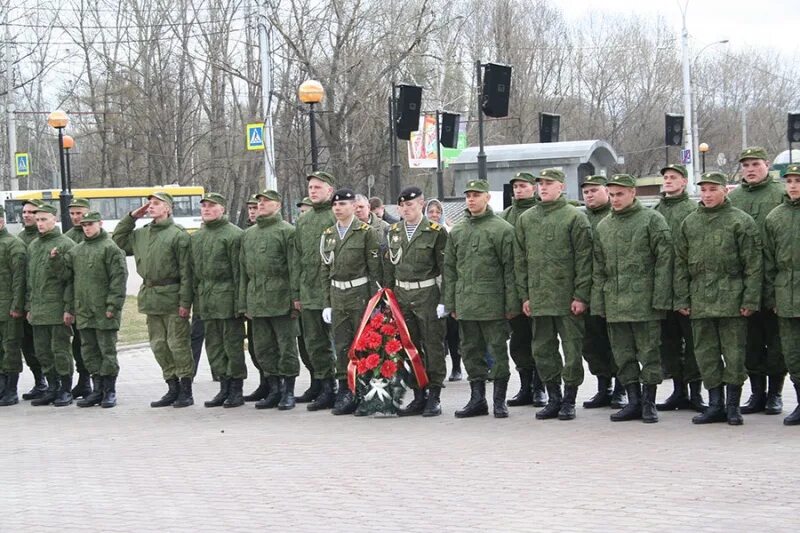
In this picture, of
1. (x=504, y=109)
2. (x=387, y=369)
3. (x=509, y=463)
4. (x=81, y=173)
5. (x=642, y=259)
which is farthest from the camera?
(x=81, y=173)

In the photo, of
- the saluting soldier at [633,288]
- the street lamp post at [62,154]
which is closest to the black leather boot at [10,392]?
the saluting soldier at [633,288]

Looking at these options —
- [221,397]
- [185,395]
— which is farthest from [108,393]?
[221,397]

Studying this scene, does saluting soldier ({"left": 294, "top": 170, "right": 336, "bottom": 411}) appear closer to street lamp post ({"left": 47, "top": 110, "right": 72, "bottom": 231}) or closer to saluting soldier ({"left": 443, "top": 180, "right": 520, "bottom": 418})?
saluting soldier ({"left": 443, "top": 180, "right": 520, "bottom": 418})

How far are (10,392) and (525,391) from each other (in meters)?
6.09

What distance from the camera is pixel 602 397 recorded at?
11531 mm

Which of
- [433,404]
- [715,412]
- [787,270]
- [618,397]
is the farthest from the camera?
[433,404]

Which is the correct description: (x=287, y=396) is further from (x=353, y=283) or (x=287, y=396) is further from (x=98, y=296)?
(x=98, y=296)

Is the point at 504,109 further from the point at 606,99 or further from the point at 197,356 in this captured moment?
the point at 606,99

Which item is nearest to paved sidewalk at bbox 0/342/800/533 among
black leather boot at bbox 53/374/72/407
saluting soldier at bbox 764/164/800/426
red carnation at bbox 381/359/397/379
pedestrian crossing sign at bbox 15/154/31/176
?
red carnation at bbox 381/359/397/379

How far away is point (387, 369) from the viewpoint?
11.5 m

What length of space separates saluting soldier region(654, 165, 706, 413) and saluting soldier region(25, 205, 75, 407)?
20.9 feet

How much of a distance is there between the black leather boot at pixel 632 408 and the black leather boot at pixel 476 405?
131 cm

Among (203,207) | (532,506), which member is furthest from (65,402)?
(532,506)

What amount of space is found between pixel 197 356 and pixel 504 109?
39.5 feet
